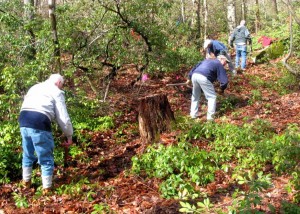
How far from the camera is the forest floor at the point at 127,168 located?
489 cm

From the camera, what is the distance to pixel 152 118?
6.96 m

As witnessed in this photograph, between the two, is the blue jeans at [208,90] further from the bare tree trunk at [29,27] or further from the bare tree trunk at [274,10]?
the bare tree trunk at [274,10]

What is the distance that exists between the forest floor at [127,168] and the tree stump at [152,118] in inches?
7.9

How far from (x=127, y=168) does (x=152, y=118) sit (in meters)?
1.21

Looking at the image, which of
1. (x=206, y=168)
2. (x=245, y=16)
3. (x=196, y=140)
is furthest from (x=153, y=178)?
(x=245, y=16)

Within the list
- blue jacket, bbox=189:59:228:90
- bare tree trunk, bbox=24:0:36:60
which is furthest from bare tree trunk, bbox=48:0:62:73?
blue jacket, bbox=189:59:228:90

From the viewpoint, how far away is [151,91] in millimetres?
11570

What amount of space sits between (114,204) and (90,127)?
3453mm

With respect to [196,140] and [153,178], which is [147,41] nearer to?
[196,140]

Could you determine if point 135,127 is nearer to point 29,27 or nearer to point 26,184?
point 26,184

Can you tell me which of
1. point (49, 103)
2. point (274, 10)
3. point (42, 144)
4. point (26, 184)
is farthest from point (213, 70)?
point (274, 10)

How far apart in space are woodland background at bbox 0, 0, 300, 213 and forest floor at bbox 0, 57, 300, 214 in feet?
0.07

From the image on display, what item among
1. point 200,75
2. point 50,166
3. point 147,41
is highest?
point 147,41

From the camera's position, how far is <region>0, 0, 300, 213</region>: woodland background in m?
4.90
